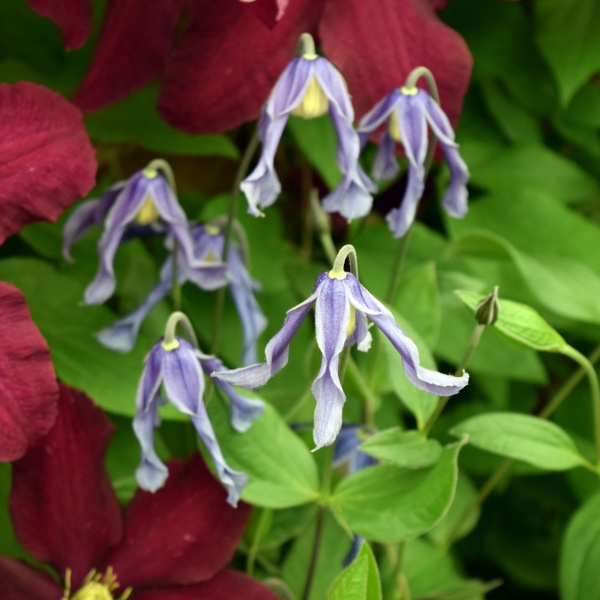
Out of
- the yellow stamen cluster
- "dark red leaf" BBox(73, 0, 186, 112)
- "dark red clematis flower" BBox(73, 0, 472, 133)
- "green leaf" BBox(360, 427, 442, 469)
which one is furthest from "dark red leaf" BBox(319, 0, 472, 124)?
the yellow stamen cluster

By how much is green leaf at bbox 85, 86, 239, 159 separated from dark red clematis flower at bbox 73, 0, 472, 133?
12 cm

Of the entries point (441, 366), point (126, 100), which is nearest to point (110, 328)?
point (126, 100)

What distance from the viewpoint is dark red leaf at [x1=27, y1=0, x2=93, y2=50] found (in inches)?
24.2

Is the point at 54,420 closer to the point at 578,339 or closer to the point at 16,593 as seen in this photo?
the point at 16,593

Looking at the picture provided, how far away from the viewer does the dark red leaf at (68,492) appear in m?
0.60

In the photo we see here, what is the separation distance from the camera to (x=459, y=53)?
64 centimetres

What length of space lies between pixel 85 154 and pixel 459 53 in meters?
0.25

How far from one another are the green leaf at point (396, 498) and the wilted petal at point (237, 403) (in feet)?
0.24

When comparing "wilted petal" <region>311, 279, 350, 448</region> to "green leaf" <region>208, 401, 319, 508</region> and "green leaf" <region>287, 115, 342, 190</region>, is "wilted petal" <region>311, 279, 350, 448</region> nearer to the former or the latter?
"green leaf" <region>208, 401, 319, 508</region>

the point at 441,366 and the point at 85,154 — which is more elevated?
the point at 85,154

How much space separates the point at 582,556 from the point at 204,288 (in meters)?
0.32

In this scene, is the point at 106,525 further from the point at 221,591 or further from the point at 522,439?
the point at 522,439

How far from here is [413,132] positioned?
577 millimetres

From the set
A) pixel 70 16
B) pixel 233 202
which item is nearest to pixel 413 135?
pixel 233 202
